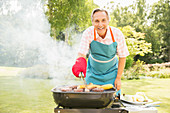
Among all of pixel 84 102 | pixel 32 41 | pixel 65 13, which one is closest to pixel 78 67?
pixel 84 102

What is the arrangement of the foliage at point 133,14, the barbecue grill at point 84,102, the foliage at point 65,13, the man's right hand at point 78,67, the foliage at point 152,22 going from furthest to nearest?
1. the foliage at point 133,14
2. the foliage at point 152,22
3. the foliage at point 65,13
4. the man's right hand at point 78,67
5. the barbecue grill at point 84,102

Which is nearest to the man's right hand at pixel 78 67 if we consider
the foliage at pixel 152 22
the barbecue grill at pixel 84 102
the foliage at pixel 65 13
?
the barbecue grill at pixel 84 102

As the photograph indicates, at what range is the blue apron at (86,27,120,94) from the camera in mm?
1990

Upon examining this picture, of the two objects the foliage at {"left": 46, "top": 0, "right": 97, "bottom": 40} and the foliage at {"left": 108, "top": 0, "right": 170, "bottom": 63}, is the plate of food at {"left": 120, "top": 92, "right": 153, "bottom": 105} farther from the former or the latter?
the foliage at {"left": 108, "top": 0, "right": 170, "bottom": 63}

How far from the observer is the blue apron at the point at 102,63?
199 cm

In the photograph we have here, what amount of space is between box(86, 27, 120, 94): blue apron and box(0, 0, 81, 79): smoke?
19.6ft

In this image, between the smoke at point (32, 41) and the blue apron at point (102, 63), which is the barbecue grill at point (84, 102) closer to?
the blue apron at point (102, 63)

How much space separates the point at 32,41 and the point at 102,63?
11.1 metres

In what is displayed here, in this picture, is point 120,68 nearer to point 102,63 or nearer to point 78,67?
point 102,63

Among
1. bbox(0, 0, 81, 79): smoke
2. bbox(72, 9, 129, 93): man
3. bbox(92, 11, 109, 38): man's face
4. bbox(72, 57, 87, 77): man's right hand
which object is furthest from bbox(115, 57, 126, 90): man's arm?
bbox(0, 0, 81, 79): smoke

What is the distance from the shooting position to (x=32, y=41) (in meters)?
12.6

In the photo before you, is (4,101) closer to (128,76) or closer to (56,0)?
(128,76)

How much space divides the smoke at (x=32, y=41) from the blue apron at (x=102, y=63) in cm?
597

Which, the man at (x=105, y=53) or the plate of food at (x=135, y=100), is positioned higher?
the man at (x=105, y=53)
